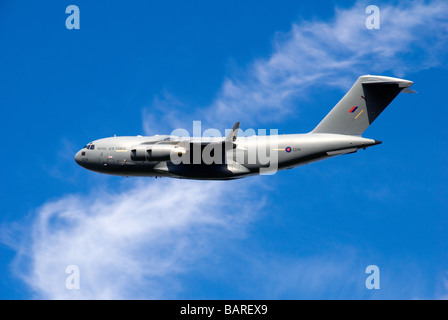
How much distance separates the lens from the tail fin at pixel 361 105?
26.2 m

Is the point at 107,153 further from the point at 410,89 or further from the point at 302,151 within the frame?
the point at 410,89

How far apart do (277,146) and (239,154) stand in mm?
1598

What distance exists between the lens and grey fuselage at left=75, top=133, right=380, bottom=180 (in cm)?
2600

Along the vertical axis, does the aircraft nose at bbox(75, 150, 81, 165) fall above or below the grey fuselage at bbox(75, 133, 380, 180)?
above

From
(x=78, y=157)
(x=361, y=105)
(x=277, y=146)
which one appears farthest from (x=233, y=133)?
(x=78, y=157)

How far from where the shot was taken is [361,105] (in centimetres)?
2647

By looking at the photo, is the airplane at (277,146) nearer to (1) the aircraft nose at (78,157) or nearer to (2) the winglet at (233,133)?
(2) the winglet at (233,133)

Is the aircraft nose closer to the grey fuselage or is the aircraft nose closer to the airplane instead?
the grey fuselage

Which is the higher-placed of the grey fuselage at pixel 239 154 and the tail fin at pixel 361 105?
the tail fin at pixel 361 105

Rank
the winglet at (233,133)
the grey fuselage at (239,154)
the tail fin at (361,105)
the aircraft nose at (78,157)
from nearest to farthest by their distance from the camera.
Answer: the winglet at (233,133) < the grey fuselage at (239,154) < the tail fin at (361,105) < the aircraft nose at (78,157)

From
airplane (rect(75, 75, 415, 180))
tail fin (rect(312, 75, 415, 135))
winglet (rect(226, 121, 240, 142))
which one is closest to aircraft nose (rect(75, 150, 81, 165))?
airplane (rect(75, 75, 415, 180))

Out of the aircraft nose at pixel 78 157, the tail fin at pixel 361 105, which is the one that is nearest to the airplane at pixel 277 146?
the tail fin at pixel 361 105

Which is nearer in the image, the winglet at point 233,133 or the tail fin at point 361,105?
the winglet at point 233,133

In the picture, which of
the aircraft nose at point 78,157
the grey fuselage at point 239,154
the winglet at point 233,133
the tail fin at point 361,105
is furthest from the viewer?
the aircraft nose at point 78,157
